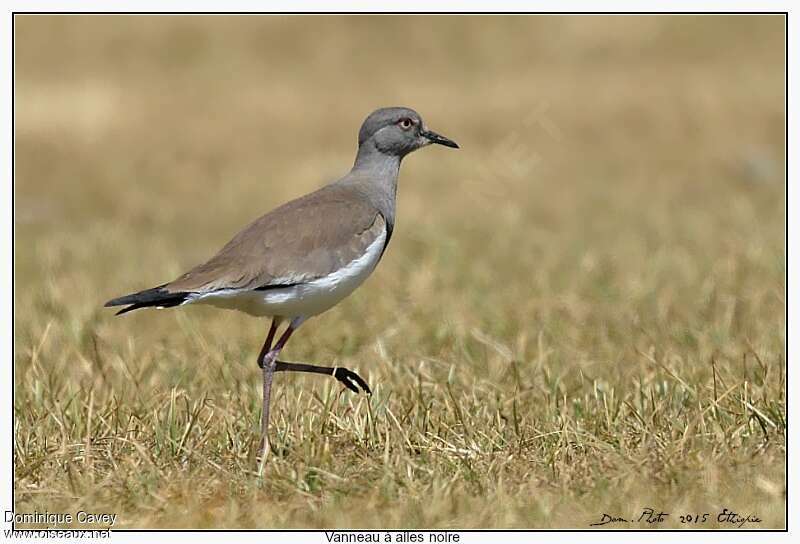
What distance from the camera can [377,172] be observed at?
18.9 ft

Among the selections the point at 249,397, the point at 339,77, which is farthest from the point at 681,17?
the point at 249,397

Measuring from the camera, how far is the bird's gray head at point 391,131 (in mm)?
5793

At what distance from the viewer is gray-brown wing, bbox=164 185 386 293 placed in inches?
197

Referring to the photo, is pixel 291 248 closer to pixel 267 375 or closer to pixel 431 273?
pixel 267 375

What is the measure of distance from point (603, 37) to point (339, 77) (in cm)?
452

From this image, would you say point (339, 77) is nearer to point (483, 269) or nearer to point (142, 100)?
point (142, 100)

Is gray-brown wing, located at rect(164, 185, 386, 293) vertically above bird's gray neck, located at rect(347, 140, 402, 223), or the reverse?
bird's gray neck, located at rect(347, 140, 402, 223)

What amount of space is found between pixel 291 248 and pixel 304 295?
0.68 ft

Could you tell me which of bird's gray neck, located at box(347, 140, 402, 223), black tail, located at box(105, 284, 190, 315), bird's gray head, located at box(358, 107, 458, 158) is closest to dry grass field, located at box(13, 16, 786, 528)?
black tail, located at box(105, 284, 190, 315)
